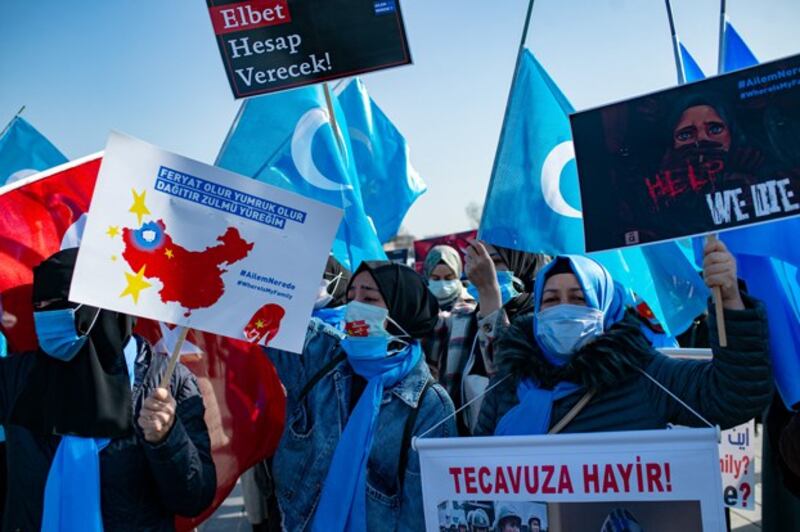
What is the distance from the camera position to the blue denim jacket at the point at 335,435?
256cm

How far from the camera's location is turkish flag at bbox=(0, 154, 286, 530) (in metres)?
2.78

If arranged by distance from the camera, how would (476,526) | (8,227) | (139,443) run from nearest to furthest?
(476,526), (139,443), (8,227)

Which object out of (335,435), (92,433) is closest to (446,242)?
(335,435)

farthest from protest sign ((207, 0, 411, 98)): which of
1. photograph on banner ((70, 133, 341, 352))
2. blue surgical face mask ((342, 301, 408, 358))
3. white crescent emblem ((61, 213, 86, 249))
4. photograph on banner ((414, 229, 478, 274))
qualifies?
photograph on banner ((414, 229, 478, 274))

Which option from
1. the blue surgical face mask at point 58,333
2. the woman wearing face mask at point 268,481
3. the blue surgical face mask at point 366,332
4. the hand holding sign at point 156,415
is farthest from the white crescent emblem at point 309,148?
the hand holding sign at point 156,415

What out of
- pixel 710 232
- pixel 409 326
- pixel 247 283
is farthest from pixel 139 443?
pixel 710 232

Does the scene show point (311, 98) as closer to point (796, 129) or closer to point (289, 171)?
point (289, 171)

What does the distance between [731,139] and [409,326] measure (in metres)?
1.38

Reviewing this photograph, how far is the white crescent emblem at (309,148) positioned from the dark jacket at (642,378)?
2.81 metres

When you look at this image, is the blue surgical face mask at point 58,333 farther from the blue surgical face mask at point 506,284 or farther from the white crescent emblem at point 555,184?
the white crescent emblem at point 555,184

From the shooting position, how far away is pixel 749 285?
2.75 m

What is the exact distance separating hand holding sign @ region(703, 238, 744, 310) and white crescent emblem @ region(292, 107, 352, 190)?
318 centimetres

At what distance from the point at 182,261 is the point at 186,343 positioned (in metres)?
0.65

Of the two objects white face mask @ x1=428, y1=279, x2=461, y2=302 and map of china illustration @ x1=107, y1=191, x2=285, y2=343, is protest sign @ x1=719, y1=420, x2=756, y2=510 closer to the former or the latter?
white face mask @ x1=428, y1=279, x2=461, y2=302
